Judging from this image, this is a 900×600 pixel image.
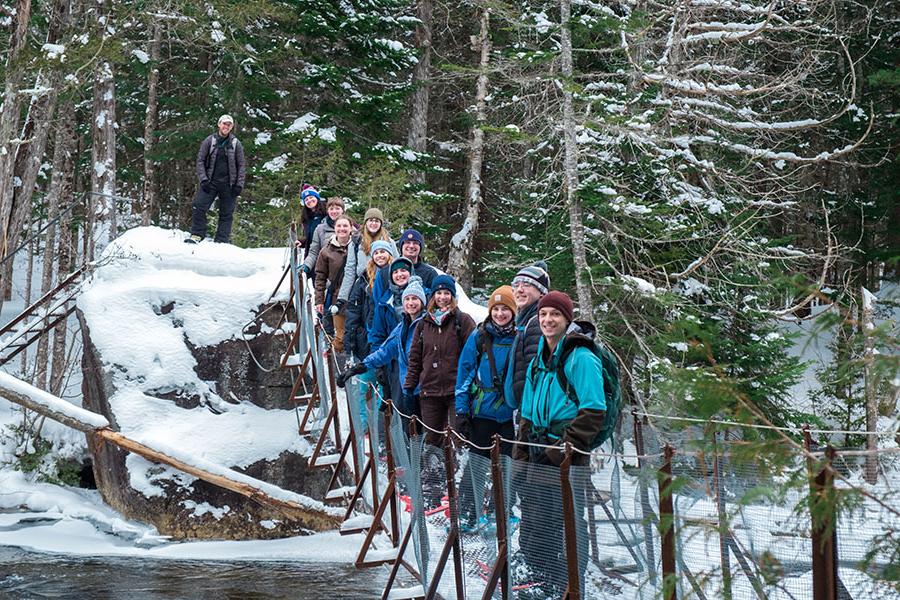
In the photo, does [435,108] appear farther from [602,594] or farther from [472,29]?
[602,594]

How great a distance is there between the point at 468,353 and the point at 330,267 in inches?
161

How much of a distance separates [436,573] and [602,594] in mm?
1554

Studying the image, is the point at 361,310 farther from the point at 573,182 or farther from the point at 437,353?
the point at 573,182

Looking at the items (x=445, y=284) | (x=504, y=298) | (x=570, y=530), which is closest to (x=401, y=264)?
(x=445, y=284)

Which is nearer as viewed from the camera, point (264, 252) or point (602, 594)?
point (602, 594)

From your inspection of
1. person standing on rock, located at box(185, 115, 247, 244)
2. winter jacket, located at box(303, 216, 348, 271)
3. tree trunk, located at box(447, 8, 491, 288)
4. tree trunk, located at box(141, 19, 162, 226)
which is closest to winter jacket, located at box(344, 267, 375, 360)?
winter jacket, located at box(303, 216, 348, 271)

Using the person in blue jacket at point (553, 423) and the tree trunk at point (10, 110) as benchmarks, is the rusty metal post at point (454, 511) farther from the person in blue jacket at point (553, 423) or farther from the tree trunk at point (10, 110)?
the tree trunk at point (10, 110)

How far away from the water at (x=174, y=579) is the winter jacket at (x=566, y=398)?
417 cm

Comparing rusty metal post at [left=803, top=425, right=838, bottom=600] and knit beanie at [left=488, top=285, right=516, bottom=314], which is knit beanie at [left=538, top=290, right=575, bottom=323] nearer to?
knit beanie at [left=488, top=285, right=516, bottom=314]

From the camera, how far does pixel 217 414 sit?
11570 millimetres

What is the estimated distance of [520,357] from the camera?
528 cm

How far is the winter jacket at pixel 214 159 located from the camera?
12117mm

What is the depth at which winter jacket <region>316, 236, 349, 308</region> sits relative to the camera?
9.78 metres

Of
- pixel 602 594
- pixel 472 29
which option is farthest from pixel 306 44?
pixel 602 594
